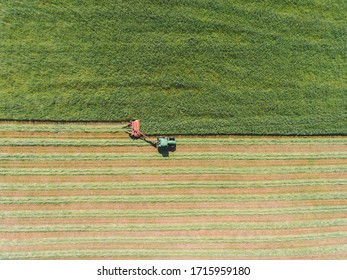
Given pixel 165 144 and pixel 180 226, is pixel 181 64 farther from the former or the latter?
pixel 180 226

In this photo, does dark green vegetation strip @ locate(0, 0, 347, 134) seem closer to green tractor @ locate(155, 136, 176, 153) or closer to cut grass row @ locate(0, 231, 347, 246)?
green tractor @ locate(155, 136, 176, 153)

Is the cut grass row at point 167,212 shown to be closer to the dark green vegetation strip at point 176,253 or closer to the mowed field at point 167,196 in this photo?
the mowed field at point 167,196

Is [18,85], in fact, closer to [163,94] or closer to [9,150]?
[9,150]

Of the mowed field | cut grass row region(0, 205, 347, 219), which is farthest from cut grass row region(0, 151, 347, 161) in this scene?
cut grass row region(0, 205, 347, 219)

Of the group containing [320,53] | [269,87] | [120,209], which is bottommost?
[120,209]

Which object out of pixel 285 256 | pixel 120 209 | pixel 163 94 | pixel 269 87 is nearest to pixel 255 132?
pixel 269 87

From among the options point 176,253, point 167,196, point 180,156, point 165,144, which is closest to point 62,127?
point 165,144

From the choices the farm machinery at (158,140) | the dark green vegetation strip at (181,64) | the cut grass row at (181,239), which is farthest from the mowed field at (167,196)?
the dark green vegetation strip at (181,64)
